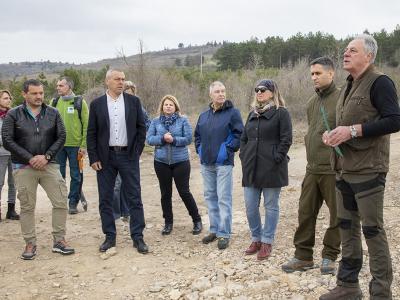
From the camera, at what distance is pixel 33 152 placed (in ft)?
17.1

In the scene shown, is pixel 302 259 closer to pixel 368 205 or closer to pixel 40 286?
pixel 368 205

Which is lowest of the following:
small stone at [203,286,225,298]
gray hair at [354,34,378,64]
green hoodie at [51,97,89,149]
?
small stone at [203,286,225,298]

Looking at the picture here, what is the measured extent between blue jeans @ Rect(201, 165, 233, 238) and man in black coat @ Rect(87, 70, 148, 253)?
0.88 metres

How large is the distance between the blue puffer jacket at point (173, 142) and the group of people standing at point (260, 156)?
0.01 meters

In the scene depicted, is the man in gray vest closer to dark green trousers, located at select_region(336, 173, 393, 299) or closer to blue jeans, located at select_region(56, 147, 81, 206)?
dark green trousers, located at select_region(336, 173, 393, 299)

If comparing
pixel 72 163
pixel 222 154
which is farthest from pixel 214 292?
pixel 72 163

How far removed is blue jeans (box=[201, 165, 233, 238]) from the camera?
5.38 metres

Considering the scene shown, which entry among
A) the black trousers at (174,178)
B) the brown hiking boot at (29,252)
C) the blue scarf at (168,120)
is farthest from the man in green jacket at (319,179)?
the brown hiking boot at (29,252)

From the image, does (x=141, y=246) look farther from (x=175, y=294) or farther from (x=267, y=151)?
(x=267, y=151)

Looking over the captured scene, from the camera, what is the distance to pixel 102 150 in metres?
5.34

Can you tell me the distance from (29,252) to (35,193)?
27.5 inches

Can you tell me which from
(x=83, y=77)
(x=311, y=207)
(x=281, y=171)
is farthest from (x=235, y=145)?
(x=83, y=77)

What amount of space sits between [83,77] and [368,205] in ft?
80.6

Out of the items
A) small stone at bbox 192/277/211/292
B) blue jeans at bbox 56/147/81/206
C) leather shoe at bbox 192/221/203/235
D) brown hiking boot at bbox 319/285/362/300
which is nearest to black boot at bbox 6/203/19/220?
blue jeans at bbox 56/147/81/206
